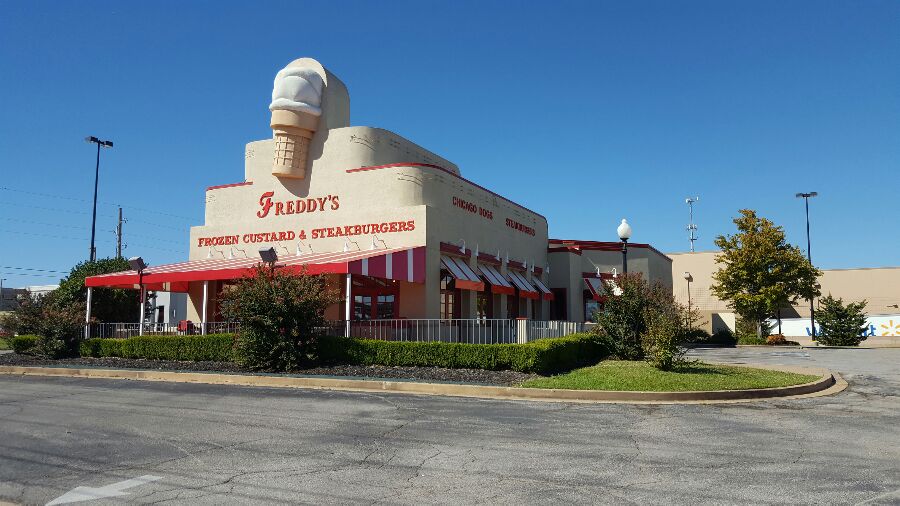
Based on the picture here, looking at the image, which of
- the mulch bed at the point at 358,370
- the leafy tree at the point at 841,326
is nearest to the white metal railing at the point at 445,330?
the mulch bed at the point at 358,370

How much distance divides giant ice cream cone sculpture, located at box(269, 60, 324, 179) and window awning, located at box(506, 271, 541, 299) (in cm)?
→ 983

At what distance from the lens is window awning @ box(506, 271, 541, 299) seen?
1152 inches

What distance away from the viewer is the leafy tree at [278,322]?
18156 millimetres

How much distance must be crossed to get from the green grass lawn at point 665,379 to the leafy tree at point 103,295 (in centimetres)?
2215

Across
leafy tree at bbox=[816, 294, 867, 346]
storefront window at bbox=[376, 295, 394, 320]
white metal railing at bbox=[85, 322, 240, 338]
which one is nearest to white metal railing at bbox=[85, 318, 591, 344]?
storefront window at bbox=[376, 295, 394, 320]

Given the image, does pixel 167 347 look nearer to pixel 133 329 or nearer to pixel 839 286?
pixel 133 329

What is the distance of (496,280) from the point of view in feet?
89.1

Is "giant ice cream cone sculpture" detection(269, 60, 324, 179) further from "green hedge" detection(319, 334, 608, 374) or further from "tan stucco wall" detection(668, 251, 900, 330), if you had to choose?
"tan stucco wall" detection(668, 251, 900, 330)

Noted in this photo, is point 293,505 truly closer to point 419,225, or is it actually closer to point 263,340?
point 263,340

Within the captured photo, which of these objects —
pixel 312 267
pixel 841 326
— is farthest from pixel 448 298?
pixel 841 326

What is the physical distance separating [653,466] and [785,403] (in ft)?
22.4

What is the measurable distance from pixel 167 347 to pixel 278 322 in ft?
17.9

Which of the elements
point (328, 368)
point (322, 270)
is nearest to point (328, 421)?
point (328, 368)

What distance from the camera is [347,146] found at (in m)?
25.8
